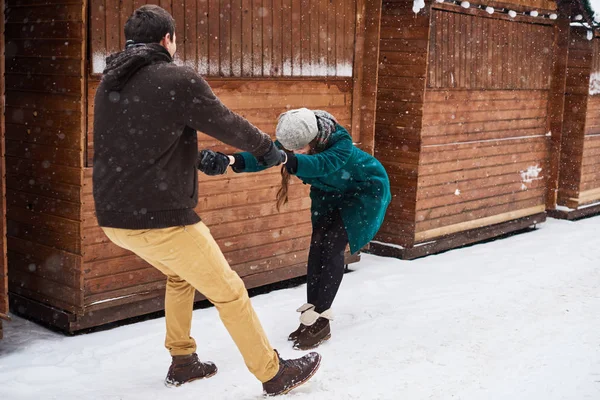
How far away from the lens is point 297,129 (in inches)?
191

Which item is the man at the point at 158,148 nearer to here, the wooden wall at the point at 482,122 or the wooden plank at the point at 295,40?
the wooden plank at the point at 295,40

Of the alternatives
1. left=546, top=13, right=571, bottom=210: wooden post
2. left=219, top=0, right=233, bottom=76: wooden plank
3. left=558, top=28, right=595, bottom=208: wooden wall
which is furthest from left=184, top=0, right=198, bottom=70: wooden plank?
left=558, top=28, right=595, bottom=208: wooden wall

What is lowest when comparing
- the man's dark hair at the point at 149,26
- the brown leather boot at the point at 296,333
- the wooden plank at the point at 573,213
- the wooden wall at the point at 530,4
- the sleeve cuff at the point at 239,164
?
the wooden plank at the point at 573,213

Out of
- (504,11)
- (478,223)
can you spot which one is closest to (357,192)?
(478,223)

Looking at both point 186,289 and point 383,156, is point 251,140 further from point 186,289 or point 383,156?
point 383,156

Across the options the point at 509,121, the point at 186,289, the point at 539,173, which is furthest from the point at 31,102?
the point at 539,173

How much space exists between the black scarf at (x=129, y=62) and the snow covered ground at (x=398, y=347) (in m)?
1.78

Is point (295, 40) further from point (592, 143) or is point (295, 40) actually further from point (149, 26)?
point (592, 143)

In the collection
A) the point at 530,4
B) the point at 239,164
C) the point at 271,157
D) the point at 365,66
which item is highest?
the point at 530,4

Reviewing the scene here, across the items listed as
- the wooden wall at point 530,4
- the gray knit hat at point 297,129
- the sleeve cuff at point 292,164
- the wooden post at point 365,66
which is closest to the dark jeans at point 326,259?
the gray knit hat at point 297,129

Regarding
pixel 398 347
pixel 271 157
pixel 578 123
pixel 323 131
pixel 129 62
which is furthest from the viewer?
pixel 578 123

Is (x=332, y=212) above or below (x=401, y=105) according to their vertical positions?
below

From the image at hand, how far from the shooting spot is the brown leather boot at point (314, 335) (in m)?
5.24

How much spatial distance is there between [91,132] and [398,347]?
8.28 feet
